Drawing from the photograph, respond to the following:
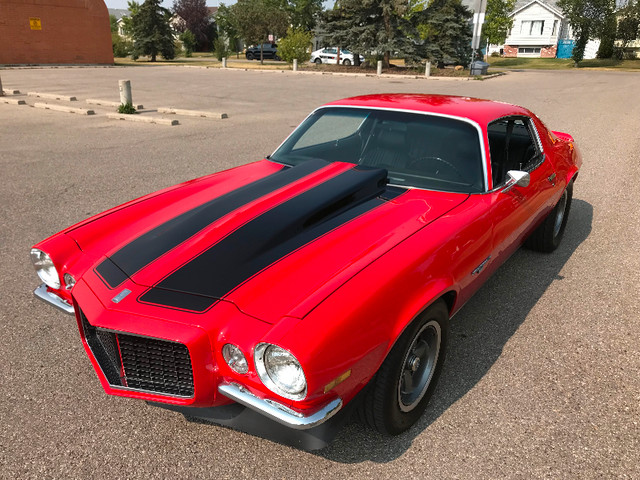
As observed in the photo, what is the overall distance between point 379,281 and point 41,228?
4333mm

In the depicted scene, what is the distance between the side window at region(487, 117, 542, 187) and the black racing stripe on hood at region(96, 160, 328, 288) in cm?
118

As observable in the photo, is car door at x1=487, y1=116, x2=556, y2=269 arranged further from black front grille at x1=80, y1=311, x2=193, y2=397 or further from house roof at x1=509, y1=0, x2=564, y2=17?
house roof at x1=509, y1=0, x2=564, y2=17

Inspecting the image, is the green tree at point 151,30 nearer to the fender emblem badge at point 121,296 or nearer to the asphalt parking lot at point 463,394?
the asphalt parking lot at point 463,394

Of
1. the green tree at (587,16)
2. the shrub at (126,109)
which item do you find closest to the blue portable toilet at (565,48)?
the green tree at (587,16)

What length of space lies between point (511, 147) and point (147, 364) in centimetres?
327

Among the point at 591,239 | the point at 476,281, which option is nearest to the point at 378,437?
the point at 476,281

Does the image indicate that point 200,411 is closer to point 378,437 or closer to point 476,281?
point 378,437

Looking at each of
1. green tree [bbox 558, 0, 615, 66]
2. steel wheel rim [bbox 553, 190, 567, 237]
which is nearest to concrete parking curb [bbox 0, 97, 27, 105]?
steel wheel rim [bbox 553, 190, 567, 237]

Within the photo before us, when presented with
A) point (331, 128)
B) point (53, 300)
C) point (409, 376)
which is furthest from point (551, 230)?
point (53, 300)

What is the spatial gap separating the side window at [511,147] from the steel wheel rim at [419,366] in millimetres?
1221

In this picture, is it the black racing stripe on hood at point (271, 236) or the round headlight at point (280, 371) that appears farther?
the black racing stripe on hood at point (271, 236)

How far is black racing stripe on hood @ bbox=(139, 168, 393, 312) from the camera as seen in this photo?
89.2 inches

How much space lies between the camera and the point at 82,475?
7.45ft

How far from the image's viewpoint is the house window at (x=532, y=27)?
64.6 metres
